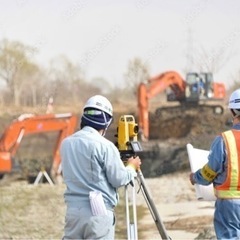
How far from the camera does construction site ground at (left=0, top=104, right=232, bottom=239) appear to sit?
10.6 m

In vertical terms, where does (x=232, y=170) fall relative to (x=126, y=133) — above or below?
below

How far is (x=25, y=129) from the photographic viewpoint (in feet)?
61.4

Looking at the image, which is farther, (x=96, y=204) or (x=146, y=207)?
(x=146, y=207)

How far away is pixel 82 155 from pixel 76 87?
46.9m

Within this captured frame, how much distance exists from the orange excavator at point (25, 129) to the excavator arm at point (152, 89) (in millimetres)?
6604

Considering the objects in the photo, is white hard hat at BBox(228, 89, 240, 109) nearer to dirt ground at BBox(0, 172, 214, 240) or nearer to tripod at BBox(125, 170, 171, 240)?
tripod at BBox(125, 170, 171, 240)

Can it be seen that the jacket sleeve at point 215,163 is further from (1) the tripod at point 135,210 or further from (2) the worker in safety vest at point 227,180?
(1) the tripod at point 135,210

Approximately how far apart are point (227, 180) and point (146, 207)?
771 centimetres

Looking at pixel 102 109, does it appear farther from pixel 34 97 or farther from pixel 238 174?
pixel 34 97

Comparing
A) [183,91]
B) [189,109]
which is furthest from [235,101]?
[189,109]

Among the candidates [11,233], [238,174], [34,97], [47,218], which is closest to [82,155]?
[238,174]

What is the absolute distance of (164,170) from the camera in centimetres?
2150

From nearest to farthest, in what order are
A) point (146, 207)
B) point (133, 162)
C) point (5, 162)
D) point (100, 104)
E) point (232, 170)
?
point (100, 104) → point (232, 170) → point (133, 162) → point (146, 207) → point (5, 162)

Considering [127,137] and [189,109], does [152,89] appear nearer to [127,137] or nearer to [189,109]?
[189,109]
